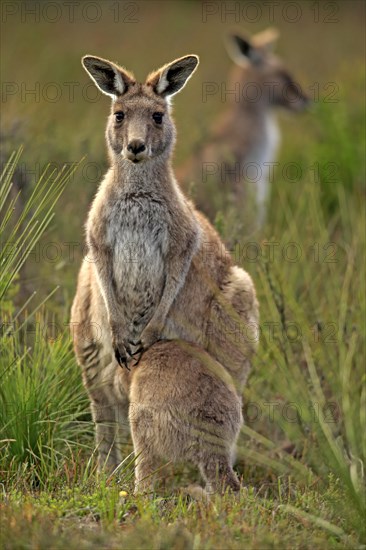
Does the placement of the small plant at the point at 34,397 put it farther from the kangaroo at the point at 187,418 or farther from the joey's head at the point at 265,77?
the joey's head at the point at 265,77

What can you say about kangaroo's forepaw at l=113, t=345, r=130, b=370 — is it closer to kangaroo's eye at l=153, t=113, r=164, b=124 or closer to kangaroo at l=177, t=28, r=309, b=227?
kangaroo's eye at l=153, t=113, r=164, b=124

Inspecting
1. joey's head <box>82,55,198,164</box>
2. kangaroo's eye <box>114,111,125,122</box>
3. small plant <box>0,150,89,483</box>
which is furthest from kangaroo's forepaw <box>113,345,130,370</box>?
kangaroo's eye <box>114,111,125,122</box>

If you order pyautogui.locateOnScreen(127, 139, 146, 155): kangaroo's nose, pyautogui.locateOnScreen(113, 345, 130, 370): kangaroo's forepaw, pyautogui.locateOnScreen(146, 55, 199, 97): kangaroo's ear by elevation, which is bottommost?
pyautogui.locateOnScreen(113, 345, 130, 370): kangaroo's forepaw

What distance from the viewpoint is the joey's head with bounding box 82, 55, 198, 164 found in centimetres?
523

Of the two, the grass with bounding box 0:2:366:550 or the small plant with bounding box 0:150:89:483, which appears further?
the small plant with bounding box 0:150:89:483

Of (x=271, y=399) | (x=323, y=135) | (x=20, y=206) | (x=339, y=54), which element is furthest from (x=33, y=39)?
(x=271, y=399)

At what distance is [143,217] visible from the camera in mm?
5285

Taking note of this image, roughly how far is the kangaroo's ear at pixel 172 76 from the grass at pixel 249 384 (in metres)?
0.85

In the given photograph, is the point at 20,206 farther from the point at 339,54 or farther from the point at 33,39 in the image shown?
the point at 339,54

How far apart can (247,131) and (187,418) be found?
21.2ft

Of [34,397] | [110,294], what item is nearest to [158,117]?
[110,294]

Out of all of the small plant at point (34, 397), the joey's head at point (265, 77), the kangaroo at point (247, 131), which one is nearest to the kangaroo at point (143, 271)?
the small plant at point (34, 397)

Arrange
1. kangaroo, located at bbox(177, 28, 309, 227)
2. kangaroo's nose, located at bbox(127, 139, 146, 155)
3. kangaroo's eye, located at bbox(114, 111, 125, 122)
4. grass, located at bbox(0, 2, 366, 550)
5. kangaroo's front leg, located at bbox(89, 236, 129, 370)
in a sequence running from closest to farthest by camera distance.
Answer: grass, located at bbox(0, 2, 366, 550)
kangaroo's nose, located at bbox(127, 139, 146, 155)
kangaroo's front leg, located at bbox(89, 236, 129, 370)
kangaroo's eye, located at bbox(114, 111, 125, 122)
kangaroo, located at bbox(177, 28, 309, 227)

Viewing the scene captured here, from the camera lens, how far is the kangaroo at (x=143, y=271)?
17.3 feet
